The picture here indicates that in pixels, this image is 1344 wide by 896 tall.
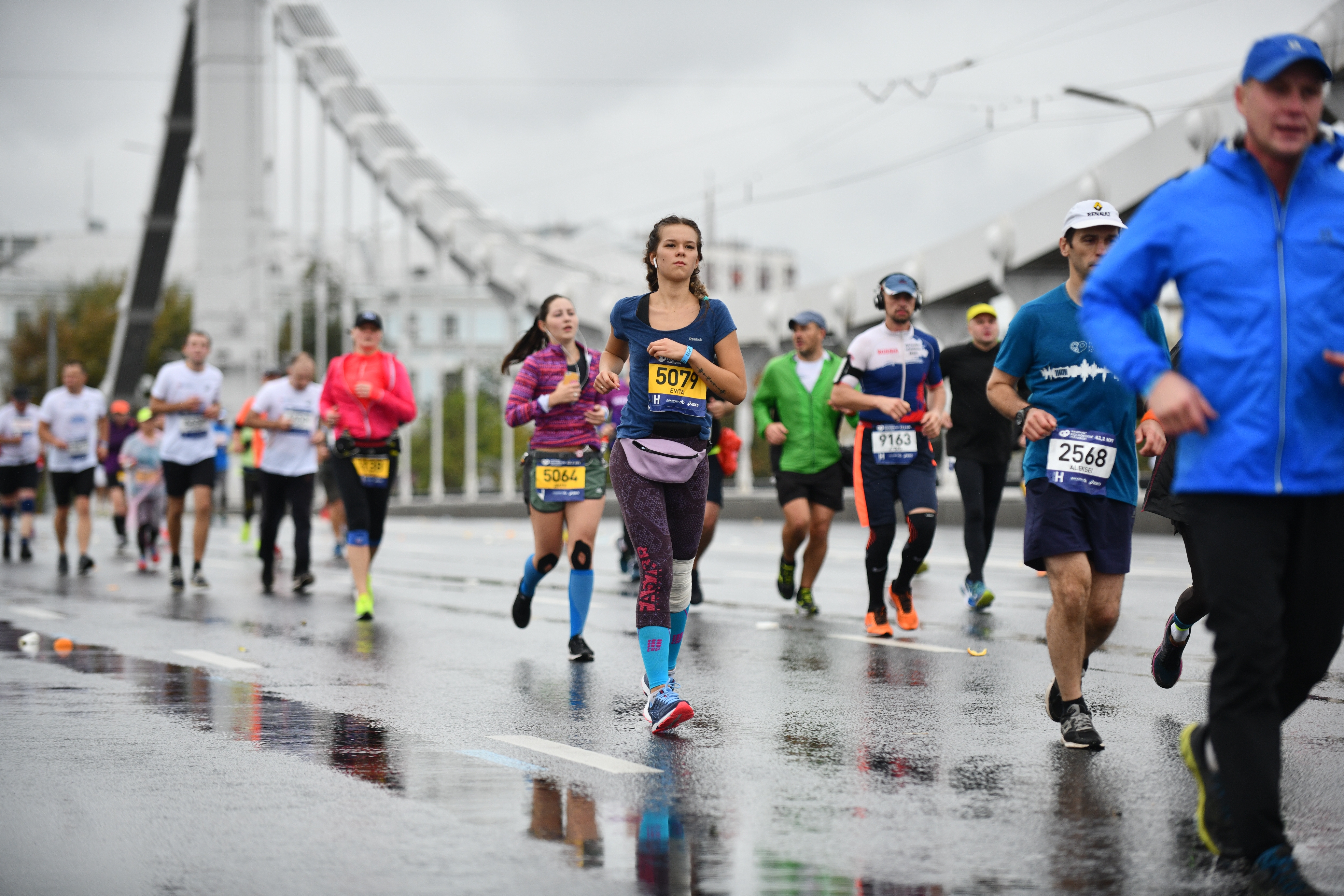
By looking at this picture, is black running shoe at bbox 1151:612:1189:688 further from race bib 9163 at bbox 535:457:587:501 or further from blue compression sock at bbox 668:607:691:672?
race bib 9163 at bbox 535:457:587:501

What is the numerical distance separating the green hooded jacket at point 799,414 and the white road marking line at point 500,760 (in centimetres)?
507

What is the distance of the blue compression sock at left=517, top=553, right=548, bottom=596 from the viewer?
859 cm

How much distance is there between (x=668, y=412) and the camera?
6176mm

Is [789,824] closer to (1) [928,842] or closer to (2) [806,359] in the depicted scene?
(1) [928,842]

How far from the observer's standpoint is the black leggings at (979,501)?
10727 millimetres

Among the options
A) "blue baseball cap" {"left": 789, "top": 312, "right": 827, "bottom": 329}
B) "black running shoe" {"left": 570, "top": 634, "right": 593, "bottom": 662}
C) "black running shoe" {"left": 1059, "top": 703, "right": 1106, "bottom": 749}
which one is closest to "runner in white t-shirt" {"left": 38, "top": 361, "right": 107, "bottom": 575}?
"blue baseball cap" {"left": 789, "top": 312, "right": 827, "bottom": 329}

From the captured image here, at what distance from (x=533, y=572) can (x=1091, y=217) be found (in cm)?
399

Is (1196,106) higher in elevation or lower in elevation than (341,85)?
lower

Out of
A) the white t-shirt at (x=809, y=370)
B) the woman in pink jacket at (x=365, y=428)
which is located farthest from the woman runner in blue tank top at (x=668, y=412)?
the woman in pink jacket at (x=365, y=428)

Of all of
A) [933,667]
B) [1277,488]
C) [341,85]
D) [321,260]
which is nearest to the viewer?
[1277,488]

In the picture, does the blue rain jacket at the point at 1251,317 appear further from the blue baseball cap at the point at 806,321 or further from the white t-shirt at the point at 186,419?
the white t-shirt at the point at 186,419

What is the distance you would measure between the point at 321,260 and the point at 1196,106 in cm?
2912

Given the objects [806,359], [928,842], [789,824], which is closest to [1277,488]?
[928,842]

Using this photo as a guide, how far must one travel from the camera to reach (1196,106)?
2127 cm
